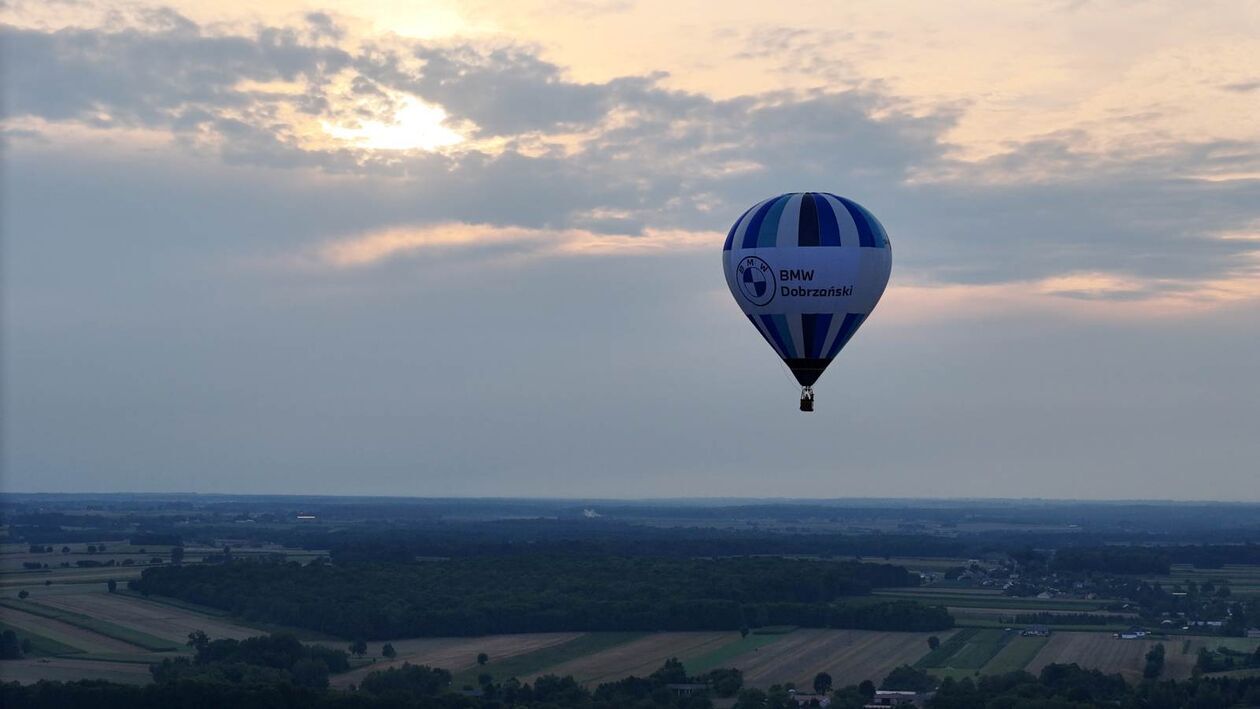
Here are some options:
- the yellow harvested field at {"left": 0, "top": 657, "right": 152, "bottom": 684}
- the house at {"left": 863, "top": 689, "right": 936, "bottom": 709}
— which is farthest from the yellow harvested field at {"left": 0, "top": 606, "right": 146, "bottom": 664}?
the house at {"left": 863, "top": 689, "right": 936, "bottom": 709}

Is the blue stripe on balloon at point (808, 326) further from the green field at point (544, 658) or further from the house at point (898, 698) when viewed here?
the green field at point (544, 658)

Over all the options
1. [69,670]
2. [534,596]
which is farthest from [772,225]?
[534,596]

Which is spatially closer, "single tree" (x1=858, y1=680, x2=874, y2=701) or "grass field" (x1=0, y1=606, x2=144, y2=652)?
"single tree" (x1=858, y1=680, x2=874, y2=701)

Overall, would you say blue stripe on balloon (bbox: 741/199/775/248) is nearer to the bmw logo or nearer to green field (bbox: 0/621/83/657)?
the bmw logo

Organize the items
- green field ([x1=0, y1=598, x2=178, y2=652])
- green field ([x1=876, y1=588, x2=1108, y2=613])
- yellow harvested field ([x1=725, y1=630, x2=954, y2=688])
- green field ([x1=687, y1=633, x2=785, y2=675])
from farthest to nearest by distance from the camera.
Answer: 1. green field ([x1=876, y1=588, x2=1108, y2=613])
2. green field ([x1=0, y1=598, x2=178, y2=652])
3. green field ([x1=687, y1=633, x2=785, y2=675])
4. yellow harvested field ([x1=725, y1=630, x2=954, y2=688])

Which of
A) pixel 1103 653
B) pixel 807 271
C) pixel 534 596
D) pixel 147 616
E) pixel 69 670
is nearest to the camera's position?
pixel 807 271

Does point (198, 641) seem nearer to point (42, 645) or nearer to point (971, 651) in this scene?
point (42, 645)

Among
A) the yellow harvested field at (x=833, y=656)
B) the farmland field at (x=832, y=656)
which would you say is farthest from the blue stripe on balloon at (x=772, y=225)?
the farmland field at (x=832, y=656)
